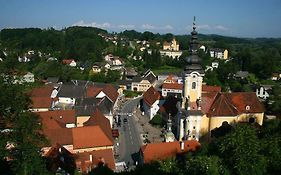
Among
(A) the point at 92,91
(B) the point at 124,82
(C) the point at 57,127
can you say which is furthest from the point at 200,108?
(B) the point at 124,82

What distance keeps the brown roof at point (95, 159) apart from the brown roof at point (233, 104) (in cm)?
1097

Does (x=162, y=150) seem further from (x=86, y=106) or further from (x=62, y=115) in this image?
(x=86, y=106)

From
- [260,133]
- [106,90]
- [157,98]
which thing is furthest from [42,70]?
[260,133]

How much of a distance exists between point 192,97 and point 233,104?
15.8 ft

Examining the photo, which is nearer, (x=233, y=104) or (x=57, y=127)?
(x=57, y=127)

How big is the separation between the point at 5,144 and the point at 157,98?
32.6 meters

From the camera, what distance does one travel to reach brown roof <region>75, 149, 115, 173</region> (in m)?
24.4

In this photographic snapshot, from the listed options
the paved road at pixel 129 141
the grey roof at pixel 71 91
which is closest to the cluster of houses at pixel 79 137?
the paved road at pixel 129 141

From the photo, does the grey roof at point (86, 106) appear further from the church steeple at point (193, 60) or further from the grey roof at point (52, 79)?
the grey roof at point (52, 79)

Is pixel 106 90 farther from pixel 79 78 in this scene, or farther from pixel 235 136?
pixel 235 136

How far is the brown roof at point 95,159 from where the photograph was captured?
2444 cm

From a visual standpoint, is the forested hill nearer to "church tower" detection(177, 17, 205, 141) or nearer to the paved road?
the paved road

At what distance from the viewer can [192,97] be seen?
3161 cm

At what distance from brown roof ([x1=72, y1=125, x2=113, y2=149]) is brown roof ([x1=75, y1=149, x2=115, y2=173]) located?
2.01 metres
